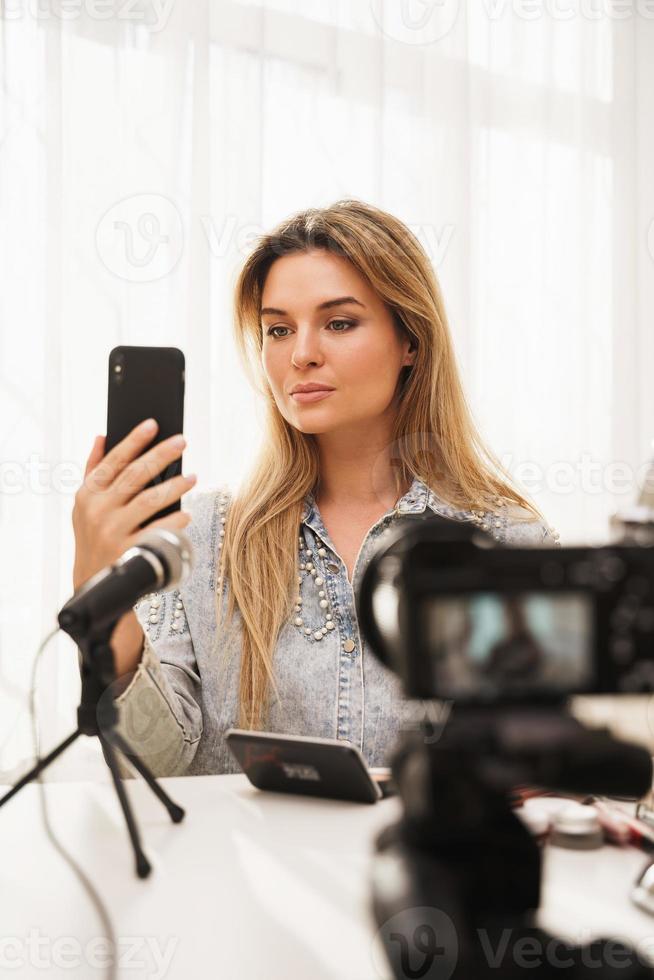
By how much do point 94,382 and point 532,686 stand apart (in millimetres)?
1439

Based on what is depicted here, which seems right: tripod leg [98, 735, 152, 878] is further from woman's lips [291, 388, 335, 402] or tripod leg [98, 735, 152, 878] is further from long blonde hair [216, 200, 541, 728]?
woman's lips [291, 388, 335, 402]

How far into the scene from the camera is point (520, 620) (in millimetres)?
360

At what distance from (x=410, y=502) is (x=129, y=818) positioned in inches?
25.5

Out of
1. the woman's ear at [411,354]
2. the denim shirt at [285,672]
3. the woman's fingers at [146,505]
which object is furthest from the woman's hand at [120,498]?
the woman's ear at [411,354]

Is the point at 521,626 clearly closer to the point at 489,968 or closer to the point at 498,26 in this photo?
the point at 489,968

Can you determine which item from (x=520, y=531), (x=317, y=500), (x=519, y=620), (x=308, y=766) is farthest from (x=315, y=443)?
(x=519, y=620)

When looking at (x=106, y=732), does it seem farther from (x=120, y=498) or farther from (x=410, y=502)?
(x=410, y=502)

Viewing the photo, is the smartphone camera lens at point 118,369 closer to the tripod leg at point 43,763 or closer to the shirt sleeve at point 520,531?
the tripod leg at point 43,763

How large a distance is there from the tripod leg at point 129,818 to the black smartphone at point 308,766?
0.10 meters

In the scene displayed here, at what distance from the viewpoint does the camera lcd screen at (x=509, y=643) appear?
1.17 ft

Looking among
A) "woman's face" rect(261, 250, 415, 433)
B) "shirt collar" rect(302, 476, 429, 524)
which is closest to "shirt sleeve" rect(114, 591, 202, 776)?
"shirt collar" rect(302, 476, 429, 524)

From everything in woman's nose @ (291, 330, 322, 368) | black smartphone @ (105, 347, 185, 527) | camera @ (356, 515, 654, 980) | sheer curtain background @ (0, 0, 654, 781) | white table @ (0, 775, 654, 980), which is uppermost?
sheer curtain background @ (0, 0, 654, 781)

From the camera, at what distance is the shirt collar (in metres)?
1.19

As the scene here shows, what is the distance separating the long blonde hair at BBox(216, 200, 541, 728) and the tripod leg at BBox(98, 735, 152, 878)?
0.37 meters
